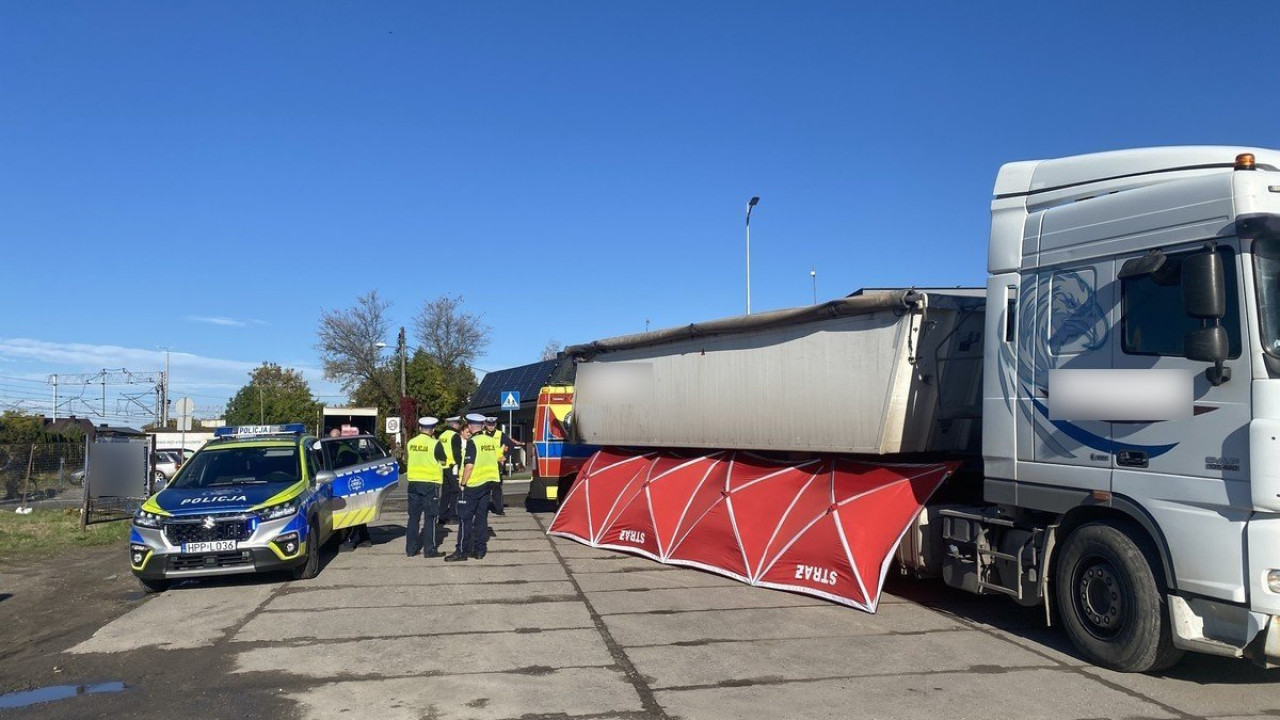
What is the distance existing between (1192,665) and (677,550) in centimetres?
596

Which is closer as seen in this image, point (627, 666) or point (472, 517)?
point (627, 666)

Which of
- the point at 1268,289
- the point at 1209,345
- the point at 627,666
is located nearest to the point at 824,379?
the point at 627,666

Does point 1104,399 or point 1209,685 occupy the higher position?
point 1104,399

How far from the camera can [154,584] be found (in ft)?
33.6

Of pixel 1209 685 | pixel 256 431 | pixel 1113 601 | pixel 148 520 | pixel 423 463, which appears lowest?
pixel 1209 685

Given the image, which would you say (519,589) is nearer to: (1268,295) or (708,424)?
(708,424)

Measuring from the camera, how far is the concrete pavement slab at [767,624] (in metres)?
7.89

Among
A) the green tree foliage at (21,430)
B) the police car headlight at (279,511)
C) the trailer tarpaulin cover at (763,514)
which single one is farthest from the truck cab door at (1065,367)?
the green tree foliage at (21,430)

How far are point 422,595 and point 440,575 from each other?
4.22 ft

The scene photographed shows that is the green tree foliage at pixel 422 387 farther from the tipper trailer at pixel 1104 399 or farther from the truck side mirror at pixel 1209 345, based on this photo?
the truck side mirror at pixel 1209 345

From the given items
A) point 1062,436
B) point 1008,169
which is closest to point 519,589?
point 1062,436

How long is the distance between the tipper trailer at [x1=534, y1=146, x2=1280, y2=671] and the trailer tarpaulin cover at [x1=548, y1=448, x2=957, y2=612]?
34 cm

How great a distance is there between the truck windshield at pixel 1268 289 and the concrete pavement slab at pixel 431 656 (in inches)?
189

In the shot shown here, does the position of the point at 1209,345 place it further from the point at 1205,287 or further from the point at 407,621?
the point at 407,621
